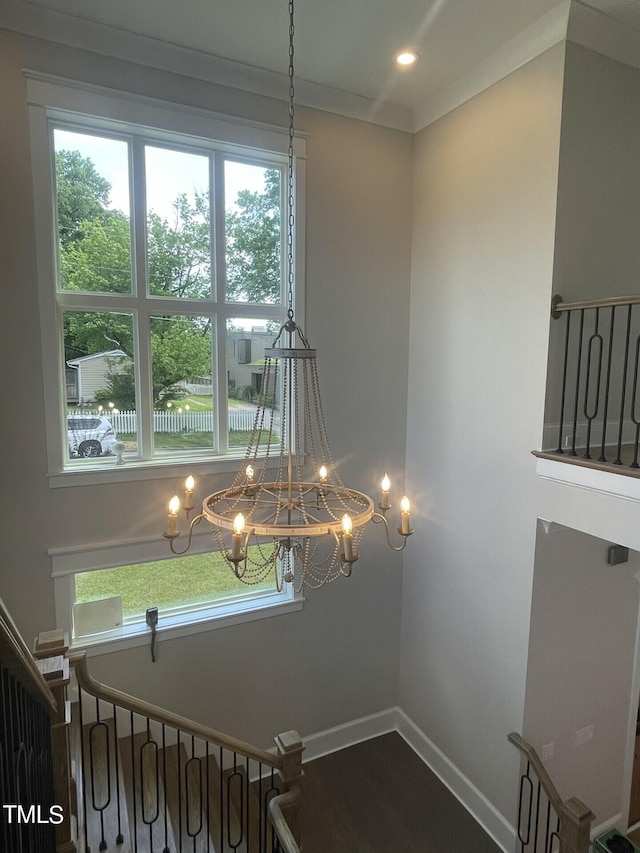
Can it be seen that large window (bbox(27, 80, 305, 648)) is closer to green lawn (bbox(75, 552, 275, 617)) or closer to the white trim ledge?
green lawn (bbox(75, 552, 275, 617))

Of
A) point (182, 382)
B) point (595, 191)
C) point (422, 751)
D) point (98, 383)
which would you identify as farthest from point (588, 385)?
point (422, 751)

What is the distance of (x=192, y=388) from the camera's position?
3799 mm

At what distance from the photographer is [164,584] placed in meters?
3.87

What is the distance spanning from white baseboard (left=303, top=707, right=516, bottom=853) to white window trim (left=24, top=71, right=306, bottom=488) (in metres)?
2.69

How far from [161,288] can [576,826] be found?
14.2ft

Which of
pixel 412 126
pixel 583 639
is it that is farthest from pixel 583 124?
pixel 583 639

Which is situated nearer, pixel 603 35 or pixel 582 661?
pixel 603 35

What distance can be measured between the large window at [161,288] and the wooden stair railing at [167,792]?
1.68 meters

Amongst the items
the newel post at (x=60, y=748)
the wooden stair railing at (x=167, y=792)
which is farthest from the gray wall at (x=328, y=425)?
the newel post at (x=60, y=748)

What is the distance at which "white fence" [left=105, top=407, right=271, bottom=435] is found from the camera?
357cm

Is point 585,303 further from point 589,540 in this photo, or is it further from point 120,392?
point 120,392

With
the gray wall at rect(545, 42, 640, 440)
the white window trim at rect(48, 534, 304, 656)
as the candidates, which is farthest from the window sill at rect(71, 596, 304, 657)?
the gray wall at rect(545, 42, 640, 440)

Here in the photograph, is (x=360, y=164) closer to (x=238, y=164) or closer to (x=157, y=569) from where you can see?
(x=238, y=164)

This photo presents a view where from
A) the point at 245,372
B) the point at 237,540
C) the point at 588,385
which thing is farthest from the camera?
the point at 245,372
